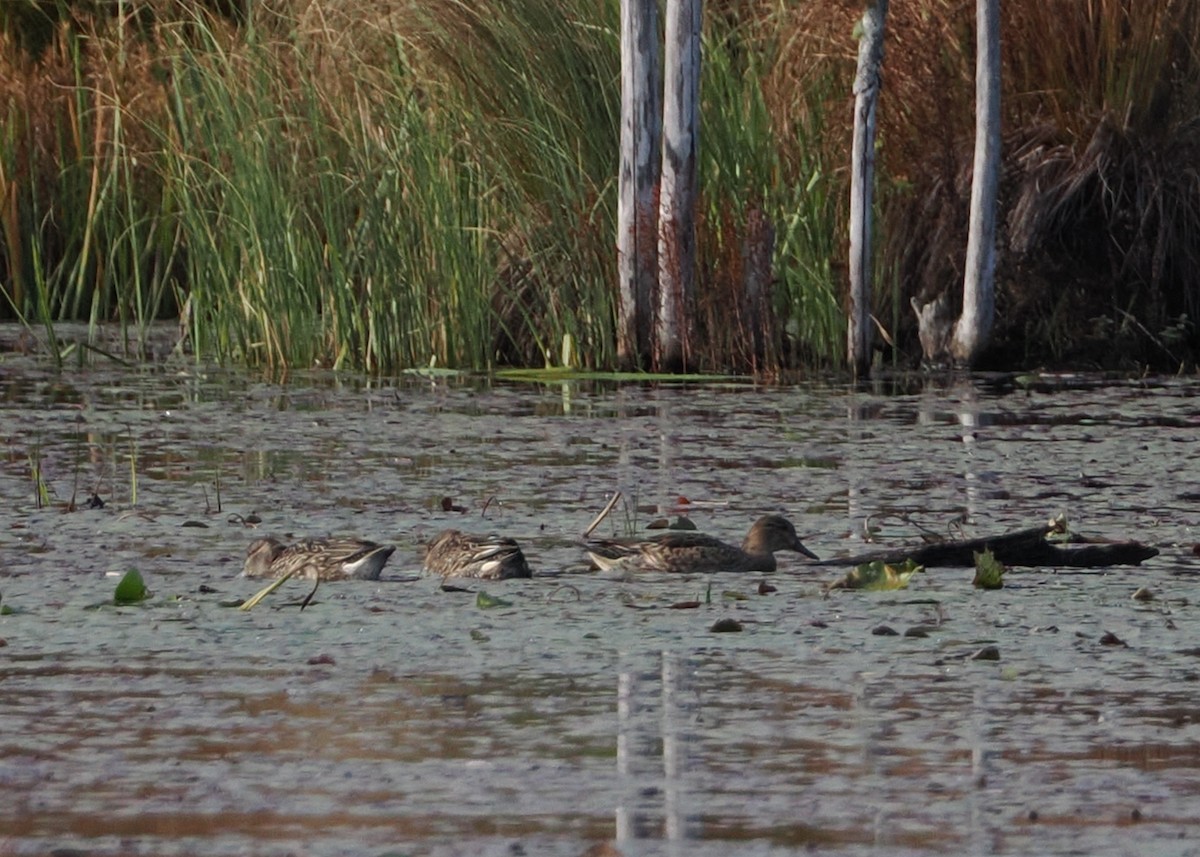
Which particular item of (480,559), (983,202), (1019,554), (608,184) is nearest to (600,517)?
(480,559)

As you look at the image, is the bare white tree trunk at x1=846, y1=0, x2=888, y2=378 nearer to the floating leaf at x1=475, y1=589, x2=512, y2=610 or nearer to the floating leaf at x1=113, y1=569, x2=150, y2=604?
the floating leaf at x1=475, y1=589, x2=512, y2=610

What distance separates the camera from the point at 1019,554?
6.39 meters

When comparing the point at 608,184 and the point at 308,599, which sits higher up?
Result: the point at 608,184

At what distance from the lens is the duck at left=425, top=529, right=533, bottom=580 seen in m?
6.16

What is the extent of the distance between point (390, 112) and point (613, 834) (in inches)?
351

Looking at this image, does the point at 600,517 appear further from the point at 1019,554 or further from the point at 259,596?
the point at 259,596

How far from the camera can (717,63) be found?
1281cm

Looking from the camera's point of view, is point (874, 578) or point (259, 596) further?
point (874, 578)

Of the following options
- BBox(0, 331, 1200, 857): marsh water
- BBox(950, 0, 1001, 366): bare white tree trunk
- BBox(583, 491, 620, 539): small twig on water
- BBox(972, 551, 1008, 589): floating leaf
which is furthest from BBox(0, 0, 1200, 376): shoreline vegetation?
BBox(972, 551, 1008, 589): floating leaf

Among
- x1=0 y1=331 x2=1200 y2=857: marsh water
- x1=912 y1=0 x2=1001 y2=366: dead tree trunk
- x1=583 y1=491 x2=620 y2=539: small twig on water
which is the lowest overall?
x1=0 y1=331 x2=1200 y2=857: marsh water

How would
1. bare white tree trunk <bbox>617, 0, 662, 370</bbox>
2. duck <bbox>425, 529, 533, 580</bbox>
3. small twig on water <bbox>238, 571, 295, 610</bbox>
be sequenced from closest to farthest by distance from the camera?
small twig on water <bbox>238, 571, 295, 610</bbox> < duck <bbox>425, 529, 533, 580</bbox> < bare white tree trunk <bbox>617, 0, 662, 370</bbox>

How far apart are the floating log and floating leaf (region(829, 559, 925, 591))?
0.26 meters

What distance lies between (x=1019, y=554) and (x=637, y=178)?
6.02 meters

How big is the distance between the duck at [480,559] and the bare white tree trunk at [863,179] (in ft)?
19.1
